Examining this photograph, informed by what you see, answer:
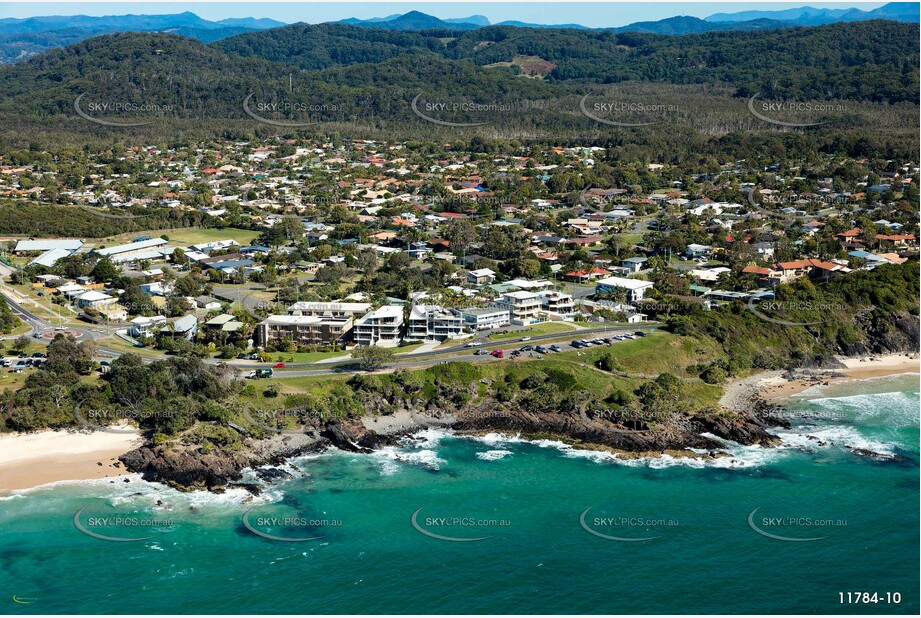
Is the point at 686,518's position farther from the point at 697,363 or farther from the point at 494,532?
the point at 697,363

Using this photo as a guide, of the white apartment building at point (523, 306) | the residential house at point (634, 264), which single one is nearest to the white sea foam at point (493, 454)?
the white apartment building at point (523, 306)

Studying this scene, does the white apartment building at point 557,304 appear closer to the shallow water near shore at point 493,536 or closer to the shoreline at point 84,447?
the shoreline at point 84,447

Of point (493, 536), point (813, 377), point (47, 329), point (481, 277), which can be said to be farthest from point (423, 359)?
point (47, 329)

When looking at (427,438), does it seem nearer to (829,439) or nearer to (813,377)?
(829,439)

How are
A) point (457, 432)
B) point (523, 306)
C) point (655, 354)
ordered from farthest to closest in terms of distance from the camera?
1. point (523, 306)
2. point (655, 354)
3. point (457, 432)

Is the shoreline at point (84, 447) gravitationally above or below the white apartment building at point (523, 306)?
below

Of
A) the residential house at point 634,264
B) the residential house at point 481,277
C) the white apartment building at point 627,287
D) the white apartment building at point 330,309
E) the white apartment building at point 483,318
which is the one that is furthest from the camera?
the residential house at point 634,264

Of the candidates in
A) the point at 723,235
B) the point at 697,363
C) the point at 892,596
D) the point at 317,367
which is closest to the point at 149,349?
the point at 317,367

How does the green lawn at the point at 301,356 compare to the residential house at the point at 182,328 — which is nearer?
the green lawn at the point at 301,356
